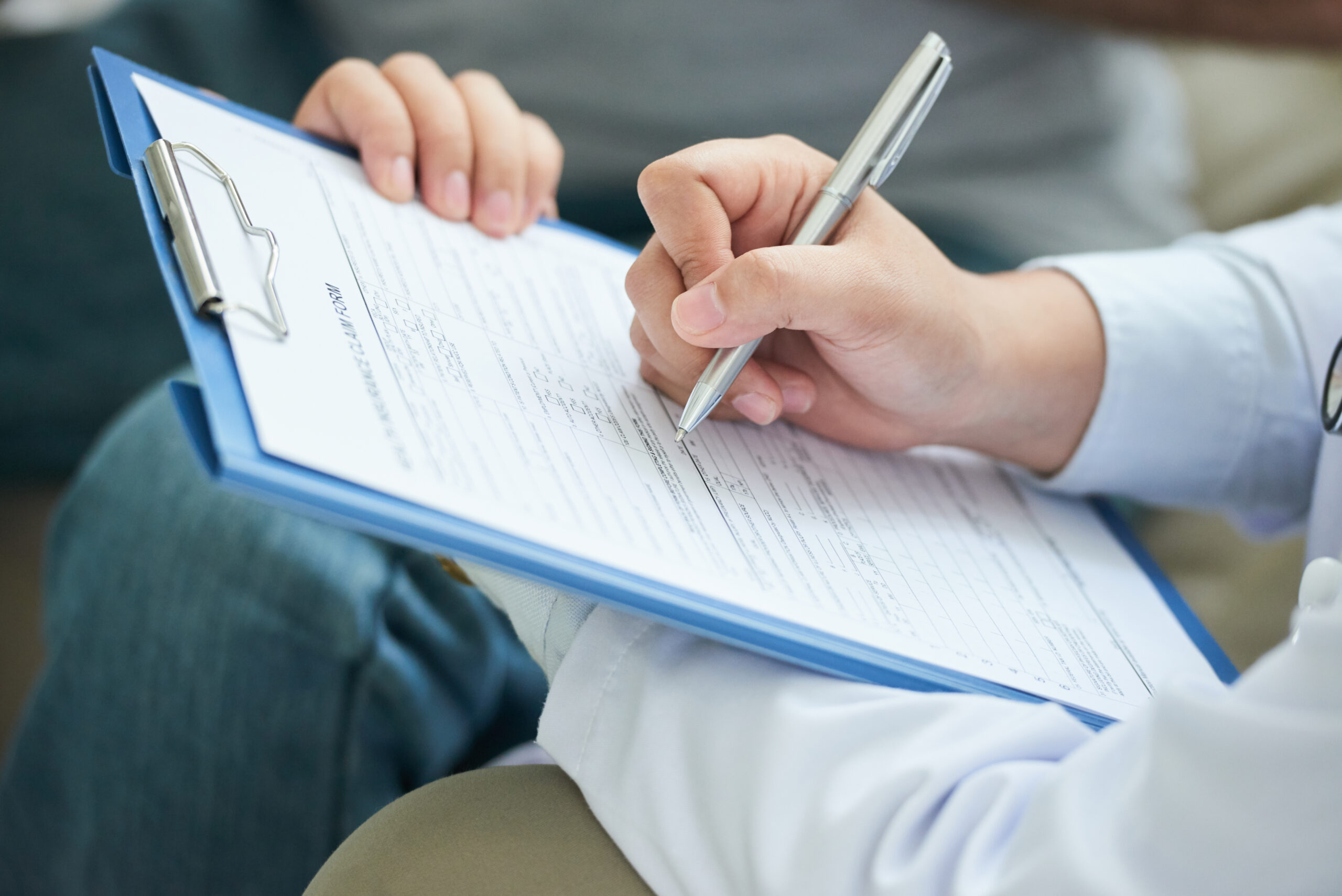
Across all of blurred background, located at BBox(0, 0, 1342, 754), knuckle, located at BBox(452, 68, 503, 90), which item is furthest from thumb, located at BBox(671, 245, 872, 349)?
blurred background, located at BBox(0, 0, 1342, 754)

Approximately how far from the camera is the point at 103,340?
31.5 inches

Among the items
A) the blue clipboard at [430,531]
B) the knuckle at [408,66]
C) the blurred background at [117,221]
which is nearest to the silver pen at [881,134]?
the blue clipboard at [430,531]

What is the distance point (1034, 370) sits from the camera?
0.42 meters

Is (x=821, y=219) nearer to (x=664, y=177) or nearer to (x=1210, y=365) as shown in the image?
(x=664, y=177)

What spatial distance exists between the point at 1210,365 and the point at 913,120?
0.20 metres

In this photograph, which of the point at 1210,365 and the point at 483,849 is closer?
the point at 483,849

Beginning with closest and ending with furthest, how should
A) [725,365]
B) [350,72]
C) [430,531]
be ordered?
[430,531] → [725,365] → [350,72]

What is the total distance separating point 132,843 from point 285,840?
0.09 m

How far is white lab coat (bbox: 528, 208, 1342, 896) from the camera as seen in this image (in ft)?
0.73

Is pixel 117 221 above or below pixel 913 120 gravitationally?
below

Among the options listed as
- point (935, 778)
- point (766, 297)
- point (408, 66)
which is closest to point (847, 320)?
point (766, 297)

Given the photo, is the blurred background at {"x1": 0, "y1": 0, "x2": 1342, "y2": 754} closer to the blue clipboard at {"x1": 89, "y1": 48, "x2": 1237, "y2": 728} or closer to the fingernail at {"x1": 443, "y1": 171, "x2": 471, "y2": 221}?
the fingernail at {"x1": 443, "y1": 171, "x2": 471, "y2": 221}

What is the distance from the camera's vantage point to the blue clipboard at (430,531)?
0.22 meters

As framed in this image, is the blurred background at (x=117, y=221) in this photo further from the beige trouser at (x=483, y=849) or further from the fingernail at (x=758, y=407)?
the beige trouser at (x=483, y=849)
